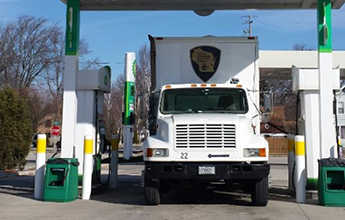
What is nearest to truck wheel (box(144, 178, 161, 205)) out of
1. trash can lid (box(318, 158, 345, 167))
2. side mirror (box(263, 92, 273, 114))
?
side mirror (box(263, 92, 273, 114))

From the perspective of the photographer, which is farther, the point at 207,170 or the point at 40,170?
the point at 40,170

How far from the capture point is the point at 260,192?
890cm

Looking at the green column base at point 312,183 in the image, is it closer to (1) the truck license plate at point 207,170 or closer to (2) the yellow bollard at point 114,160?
(1) the truck license plate at point 207,170

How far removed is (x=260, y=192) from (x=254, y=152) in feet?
3.09

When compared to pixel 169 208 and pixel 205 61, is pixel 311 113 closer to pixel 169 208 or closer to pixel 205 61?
pixel 205 61

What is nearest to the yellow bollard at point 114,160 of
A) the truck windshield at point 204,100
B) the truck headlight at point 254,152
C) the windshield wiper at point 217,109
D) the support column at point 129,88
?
the truck windshield at point 204,100

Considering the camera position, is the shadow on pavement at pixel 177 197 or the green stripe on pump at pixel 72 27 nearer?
the shadow on pavement at pixel 177 197

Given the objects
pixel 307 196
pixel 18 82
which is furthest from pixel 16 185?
pixel 18 82

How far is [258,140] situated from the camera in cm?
876

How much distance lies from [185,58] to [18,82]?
38345mm

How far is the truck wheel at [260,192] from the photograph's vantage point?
882 centimetres

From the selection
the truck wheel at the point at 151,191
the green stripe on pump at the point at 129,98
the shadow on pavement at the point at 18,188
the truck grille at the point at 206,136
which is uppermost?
the green stripe on pump at the point at 129,98

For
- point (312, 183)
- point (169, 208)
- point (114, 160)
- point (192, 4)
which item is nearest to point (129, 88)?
point (192, 4)

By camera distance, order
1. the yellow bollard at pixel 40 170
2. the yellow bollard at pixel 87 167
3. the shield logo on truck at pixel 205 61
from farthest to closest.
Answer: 1. the shield logo on truck at pixel 205 61
2. the yellow bollard at pixel 40 170
3. the yellow bollard at pixel 87 167
